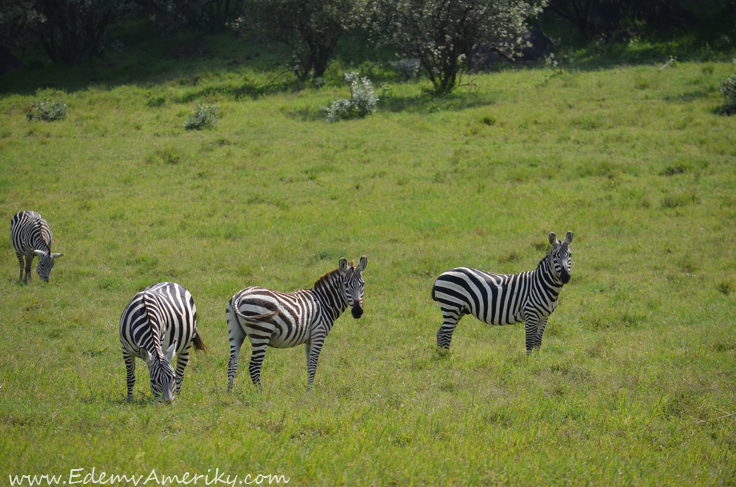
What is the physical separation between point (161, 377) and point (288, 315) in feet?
6.73

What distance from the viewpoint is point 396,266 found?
669 inches

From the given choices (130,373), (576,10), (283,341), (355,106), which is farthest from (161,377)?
(576,10)

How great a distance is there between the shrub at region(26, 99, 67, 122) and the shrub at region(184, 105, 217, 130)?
6.80 meters

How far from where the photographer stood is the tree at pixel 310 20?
36.7 meters

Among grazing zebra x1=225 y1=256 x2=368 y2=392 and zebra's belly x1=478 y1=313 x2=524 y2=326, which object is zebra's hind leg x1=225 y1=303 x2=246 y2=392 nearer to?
grazing zebra x1=225 y1=256 x2=368 y2=392

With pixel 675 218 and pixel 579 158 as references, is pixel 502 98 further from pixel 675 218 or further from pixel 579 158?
pixel 675 218

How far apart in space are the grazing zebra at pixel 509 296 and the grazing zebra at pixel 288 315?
242 centimetres

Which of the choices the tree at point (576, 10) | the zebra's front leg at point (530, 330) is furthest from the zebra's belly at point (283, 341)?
the tree at point (576, 10)

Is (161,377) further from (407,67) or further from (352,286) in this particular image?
(407,67)

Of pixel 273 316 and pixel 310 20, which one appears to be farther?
pixel 310 20

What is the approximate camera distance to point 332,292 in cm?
1003

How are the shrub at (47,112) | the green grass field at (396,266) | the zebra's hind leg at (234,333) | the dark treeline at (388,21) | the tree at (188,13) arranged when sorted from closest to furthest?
1. the green grass field at (396,266)
2. the zebra's hind leg at (234,333)
3. the shrub at (47,112)
4. the dark treeline at (388,21)
5. the tree at (188,13)

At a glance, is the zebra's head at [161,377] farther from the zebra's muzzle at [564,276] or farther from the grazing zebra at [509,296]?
the zebra's muzzle at [564,276]

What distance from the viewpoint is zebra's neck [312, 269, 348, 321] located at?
9.99m
